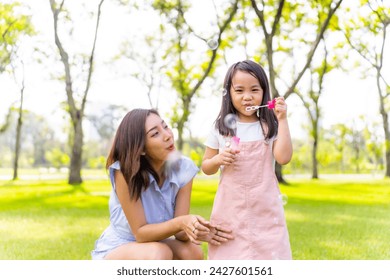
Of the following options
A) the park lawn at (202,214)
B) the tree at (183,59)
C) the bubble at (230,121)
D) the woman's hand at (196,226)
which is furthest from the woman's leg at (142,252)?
the tree at (183,59)

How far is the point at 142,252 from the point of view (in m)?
1.28

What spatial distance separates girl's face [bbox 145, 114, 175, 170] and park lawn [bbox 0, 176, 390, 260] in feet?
3.81

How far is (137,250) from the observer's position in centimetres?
129

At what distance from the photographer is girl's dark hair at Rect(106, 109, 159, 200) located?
1298 mm

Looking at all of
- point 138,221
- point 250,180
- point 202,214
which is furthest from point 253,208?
point 202,214

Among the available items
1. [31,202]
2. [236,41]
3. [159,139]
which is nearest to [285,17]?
[236,41]

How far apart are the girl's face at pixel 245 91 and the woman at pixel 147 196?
18 cm

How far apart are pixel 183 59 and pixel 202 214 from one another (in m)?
3.59

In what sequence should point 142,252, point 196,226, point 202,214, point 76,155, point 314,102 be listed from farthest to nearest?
point 314,102 < point 76,155 < point 202,214 < point 142,252 < point 196,226

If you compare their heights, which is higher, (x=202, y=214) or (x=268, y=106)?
(x=268, y=106)

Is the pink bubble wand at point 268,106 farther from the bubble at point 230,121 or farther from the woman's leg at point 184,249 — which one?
the woman's leg at point 184,249

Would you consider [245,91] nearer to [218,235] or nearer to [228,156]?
[228,156]

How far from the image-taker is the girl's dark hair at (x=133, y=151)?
51.1 inches

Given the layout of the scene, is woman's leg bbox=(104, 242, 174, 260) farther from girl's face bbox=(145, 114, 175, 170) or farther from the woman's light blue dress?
girl's face bbox=(145, 114, 175, 170)
